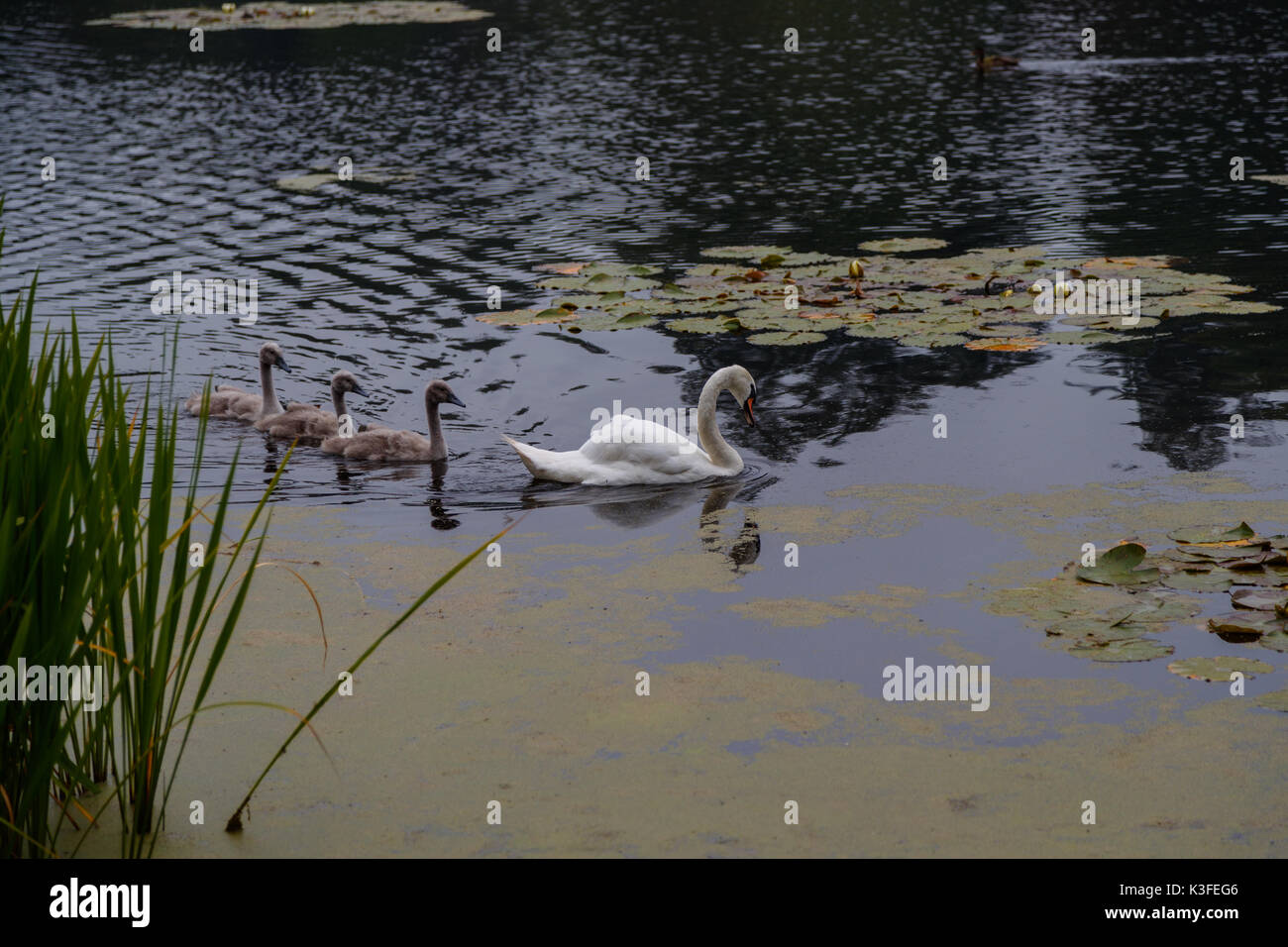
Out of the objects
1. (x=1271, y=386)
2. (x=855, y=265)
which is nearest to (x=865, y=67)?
(x=855, y=265)

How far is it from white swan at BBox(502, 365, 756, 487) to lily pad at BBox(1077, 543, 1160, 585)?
274 cm

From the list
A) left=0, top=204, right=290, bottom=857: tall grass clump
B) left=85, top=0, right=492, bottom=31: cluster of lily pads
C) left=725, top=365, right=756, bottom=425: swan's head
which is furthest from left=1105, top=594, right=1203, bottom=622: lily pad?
left=85, top=0, right=492, bottom=31: cluster of lily pads

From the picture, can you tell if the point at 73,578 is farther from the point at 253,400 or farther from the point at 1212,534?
the point at 253,400

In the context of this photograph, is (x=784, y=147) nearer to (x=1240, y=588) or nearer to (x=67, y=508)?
(x=1240, y=588)

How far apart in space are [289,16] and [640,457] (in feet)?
115

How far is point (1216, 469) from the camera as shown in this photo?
8.98m

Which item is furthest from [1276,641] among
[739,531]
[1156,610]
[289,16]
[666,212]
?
[289,16]

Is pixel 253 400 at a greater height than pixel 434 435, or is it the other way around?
pixel 253 400

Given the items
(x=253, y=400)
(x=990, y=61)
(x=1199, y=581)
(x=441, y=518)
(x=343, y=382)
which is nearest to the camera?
(x=1199, y=581)

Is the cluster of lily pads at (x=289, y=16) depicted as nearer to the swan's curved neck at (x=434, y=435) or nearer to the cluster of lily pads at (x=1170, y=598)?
the swan's curved neck at (x=434, y=435)

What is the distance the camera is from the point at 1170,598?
6.94 metres

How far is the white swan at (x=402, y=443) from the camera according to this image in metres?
9.98
